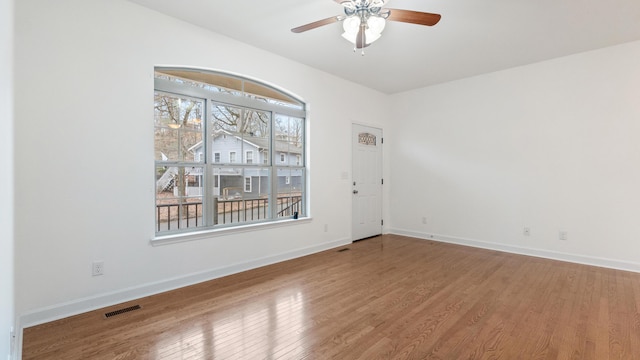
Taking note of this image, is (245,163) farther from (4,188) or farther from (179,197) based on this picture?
(4,188)

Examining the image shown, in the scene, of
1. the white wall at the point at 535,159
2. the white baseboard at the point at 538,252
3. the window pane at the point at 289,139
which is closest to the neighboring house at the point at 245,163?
the window pane at the point at 289,139

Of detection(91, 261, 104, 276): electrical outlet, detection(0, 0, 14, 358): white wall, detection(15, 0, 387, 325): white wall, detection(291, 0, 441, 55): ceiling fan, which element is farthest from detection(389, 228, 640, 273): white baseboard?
detection(0, 0, 14, 358): white wall

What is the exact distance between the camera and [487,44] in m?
3.66

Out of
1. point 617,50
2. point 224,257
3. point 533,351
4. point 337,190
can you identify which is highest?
point 617,50

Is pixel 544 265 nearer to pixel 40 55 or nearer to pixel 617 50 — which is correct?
pixel 617 50

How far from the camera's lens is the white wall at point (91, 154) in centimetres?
234

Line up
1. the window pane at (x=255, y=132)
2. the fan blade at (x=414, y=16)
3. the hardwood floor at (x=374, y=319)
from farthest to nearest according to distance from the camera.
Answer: the window pane at (x=255, y=132), the fan blade at (x=414, y=16), the hardwood floor at (x=374, y=319)

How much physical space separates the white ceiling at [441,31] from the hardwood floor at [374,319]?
113 inches

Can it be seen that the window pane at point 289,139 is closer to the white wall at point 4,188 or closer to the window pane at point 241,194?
the window pane at point 241,194

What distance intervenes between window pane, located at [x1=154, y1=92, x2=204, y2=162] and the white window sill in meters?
0.84

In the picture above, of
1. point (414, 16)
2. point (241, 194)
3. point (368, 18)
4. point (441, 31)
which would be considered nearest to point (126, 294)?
point (241, 194)

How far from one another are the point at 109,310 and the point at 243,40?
3212 millimetres

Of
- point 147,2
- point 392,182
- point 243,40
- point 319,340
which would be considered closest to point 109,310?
point 319,340

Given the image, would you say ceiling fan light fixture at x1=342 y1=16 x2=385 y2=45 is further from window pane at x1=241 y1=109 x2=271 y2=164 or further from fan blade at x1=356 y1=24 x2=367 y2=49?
window pane at x1=241 y1=109 x2=271 y2=164
